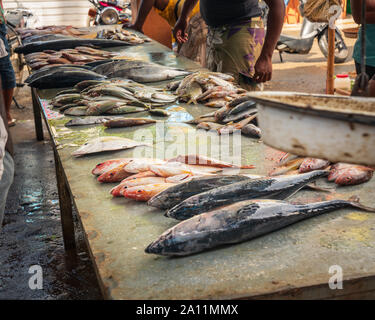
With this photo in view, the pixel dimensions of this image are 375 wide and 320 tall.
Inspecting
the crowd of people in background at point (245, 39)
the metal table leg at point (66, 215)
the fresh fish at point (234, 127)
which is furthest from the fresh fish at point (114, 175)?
the crowd of people in background at point (245, 39)

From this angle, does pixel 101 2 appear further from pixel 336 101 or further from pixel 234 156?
pixel 336 101

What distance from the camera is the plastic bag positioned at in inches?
199

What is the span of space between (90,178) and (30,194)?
3190mm

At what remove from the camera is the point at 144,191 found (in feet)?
7.20

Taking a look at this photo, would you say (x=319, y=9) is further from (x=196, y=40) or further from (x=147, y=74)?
(x=196, y=40)

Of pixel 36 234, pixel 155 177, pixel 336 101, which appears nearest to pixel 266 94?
pixel 336 101

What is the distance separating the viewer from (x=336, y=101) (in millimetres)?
1305

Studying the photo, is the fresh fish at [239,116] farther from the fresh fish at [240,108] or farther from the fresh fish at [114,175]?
the fresh fish at [114,175]

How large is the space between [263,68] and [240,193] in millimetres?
2606

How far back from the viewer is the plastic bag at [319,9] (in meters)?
5.05

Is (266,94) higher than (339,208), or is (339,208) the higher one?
(266,94)

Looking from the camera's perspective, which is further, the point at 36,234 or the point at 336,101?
the point at 36,234

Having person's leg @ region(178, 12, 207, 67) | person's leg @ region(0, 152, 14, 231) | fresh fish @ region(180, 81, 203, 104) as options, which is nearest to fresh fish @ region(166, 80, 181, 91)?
fresh fish @ region(180, 81, 203, 104)
